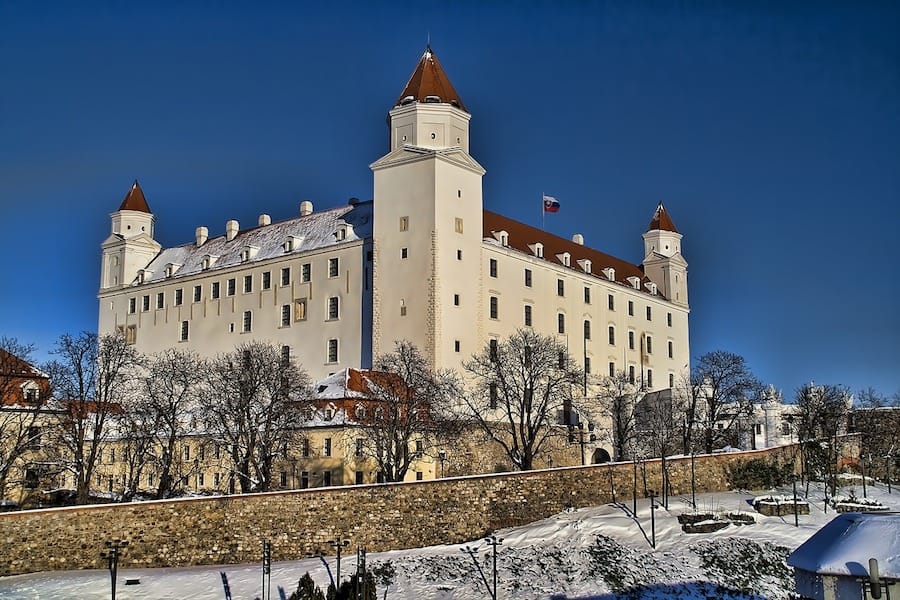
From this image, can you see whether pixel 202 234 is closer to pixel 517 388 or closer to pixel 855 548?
pixel 517 388

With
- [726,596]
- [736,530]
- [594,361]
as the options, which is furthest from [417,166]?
[726,596]

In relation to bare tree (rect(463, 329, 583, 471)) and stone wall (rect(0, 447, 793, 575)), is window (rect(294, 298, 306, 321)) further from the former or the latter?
stone wall (rect(0, 447, 793, 575))

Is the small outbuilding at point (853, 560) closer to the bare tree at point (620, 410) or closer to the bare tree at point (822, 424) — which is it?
the bare tree at point (822, 424)

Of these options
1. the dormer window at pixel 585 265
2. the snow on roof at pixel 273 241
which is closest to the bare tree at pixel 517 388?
the snow on roof at pixel 273 241

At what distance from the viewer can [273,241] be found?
3108 inches

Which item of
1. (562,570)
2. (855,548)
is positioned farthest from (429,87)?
(855,548)

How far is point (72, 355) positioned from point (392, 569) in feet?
91.5

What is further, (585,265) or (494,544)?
(585,265)

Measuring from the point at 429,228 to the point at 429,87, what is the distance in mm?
9772

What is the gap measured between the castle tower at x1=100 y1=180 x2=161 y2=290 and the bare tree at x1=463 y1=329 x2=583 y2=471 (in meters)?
36.6

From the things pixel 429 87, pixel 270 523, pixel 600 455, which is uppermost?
pixel 429 87

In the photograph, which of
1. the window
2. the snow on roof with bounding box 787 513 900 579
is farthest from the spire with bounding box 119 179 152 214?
the snow on roof with bounding box 787 513 900 579

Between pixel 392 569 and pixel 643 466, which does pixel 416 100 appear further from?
pixel 392 569

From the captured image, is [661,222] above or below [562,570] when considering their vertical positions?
above
